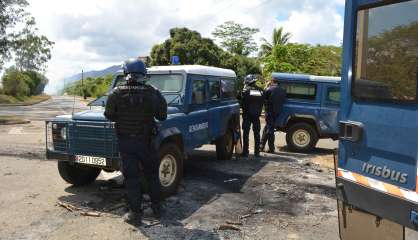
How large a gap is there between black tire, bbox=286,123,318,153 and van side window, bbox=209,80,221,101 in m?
3.22

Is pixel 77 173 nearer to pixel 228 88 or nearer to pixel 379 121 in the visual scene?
pixel 228 88

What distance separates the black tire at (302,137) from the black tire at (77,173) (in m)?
5.74

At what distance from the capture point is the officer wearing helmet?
546 centimetres

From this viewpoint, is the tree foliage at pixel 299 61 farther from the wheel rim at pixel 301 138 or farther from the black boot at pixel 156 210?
the black boot at pixel 156 210

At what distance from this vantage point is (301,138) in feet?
38.0

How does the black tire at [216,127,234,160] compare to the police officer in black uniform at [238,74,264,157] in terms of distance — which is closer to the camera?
the black tire at [216,127,234,160]

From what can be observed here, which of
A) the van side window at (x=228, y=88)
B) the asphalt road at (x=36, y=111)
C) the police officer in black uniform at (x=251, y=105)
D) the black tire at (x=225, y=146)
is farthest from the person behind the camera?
the asphalt road at (x=36, y=111)

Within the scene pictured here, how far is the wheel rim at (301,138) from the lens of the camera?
11520 millimetres

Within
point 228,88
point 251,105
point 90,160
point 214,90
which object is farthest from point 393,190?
point 251,105

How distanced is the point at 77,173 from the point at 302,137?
6.34m

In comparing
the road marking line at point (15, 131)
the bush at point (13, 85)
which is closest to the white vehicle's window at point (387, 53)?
the road marking line at point (15, 131)

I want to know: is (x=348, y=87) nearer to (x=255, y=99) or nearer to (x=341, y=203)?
(x=341, y=203)

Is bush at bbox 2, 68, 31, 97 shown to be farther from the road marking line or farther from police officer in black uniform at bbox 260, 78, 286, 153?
police officer in black uniform at bbox 260, 78, 286, 153

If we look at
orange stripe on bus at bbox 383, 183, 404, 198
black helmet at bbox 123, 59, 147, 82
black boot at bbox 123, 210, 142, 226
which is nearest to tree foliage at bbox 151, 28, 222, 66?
black helmet at bbox 123, 59, 147, 82
